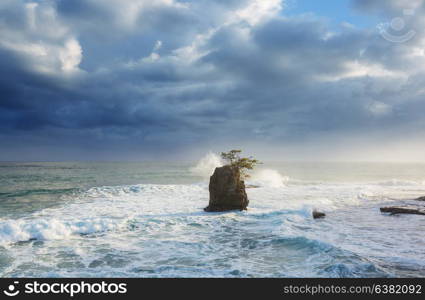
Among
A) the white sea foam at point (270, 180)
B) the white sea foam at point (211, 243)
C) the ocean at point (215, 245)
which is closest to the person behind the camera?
the ocean at point (215, 245)

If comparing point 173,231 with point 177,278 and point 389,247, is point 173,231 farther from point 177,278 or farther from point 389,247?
point 389,247

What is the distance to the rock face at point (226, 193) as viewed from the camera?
21.2 m

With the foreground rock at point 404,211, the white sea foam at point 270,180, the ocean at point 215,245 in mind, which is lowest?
the ocean at point 215,245

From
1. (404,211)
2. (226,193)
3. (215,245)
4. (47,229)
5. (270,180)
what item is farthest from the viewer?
(270,180)

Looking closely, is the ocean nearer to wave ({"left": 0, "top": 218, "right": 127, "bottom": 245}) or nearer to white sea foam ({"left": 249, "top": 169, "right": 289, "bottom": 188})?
wave ({"left": 0, "top": 218, "right": 127, "bottom": 245})

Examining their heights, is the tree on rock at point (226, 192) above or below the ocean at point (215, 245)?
above

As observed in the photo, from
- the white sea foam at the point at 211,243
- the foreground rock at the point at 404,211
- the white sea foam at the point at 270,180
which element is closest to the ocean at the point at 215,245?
the white sea foam at the point at 211,243

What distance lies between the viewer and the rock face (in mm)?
21219

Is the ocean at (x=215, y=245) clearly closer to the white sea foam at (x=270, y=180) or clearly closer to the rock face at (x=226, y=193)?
the rock face at (x=226, y=193)

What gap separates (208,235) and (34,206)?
726 inches

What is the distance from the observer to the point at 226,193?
70.1 ft

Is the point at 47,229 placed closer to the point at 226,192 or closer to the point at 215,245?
the point at 215,245

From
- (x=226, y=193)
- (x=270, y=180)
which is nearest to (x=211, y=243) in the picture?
(x=226, y=193)

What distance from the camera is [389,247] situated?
11.8m
